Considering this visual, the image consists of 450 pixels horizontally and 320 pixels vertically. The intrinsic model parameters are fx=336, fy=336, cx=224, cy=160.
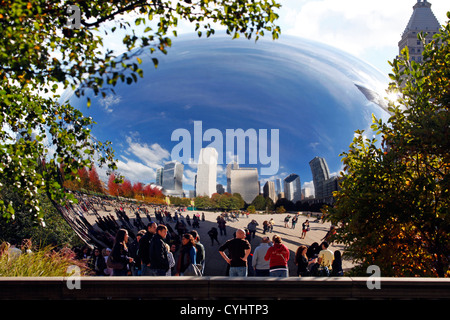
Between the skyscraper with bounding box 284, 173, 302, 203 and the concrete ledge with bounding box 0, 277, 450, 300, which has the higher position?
the skyscraper with bounding box 284, 173, 302, 203

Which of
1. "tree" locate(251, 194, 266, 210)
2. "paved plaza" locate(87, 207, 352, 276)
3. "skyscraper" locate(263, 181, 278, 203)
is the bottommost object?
"paved plaza" locate(87, 207, 352, 276)

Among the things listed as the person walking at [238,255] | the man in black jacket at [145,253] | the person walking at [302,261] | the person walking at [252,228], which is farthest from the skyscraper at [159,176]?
the person walking at [302,261]

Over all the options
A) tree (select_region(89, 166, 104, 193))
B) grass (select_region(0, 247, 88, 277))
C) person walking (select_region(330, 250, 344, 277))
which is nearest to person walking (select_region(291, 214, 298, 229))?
person walking (select_region(330, 250, 344, 277))

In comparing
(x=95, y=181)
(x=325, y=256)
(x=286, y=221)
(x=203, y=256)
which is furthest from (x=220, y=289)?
(x=95, y=181)

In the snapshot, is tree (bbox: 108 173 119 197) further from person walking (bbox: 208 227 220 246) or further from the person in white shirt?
the person in white shirt

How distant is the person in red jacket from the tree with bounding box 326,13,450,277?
1146 mm

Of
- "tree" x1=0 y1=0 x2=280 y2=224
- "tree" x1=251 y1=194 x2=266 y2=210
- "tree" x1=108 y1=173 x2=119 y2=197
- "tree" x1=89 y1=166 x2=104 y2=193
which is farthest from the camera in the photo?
"tree" x1=89 y1=166 x2=104 y2=193

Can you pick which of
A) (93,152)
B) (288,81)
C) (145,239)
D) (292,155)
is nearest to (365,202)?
(292,155)

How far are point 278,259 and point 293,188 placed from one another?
146cm

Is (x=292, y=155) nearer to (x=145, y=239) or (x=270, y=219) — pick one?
(x=270, y=219)

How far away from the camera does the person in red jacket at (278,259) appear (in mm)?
6699

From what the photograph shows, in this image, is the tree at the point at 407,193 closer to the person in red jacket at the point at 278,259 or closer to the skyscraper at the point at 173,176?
the person in red jacket at the point at 278,259

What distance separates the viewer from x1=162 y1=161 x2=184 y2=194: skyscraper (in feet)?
22.9
